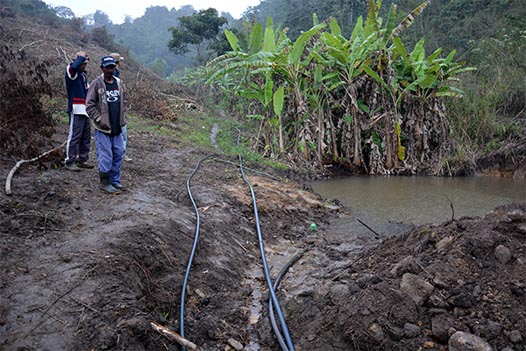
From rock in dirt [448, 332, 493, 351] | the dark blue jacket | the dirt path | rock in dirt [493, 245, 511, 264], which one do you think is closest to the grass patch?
the dirt path

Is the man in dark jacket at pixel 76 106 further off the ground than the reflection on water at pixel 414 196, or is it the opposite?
the man in dark jacket at pixel 76 106

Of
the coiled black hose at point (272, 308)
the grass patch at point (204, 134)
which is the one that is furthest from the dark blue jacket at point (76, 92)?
the grass patch at point (204, 134)

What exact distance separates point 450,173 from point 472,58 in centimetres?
966

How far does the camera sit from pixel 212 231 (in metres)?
4.88

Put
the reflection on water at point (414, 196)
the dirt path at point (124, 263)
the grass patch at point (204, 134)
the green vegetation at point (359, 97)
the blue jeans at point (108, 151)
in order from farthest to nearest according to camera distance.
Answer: the green vegetation at point (359, 97) → the grass patch at point (204, 134) → the reflection on water at point (414, 196) → the blue jeans at point (108, 151) → the dirt path at point (124, 263)

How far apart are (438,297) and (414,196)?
555cm

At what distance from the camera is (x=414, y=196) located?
8094 mm

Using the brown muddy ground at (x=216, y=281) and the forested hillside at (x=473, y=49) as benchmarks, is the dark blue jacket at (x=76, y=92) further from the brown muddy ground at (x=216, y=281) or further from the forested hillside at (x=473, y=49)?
the forested hillside at (x=473, y=49)

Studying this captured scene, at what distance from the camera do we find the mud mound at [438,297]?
2664 millimetres

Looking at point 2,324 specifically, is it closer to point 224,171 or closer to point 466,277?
point 466,277

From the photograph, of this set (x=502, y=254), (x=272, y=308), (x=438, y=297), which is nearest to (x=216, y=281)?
(x=272, y=308)

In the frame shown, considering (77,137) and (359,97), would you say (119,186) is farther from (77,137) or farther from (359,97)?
(359,97)

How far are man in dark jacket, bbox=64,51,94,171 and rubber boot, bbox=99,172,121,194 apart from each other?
33.8 inches

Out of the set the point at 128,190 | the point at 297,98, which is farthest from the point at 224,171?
the point at 297,98
